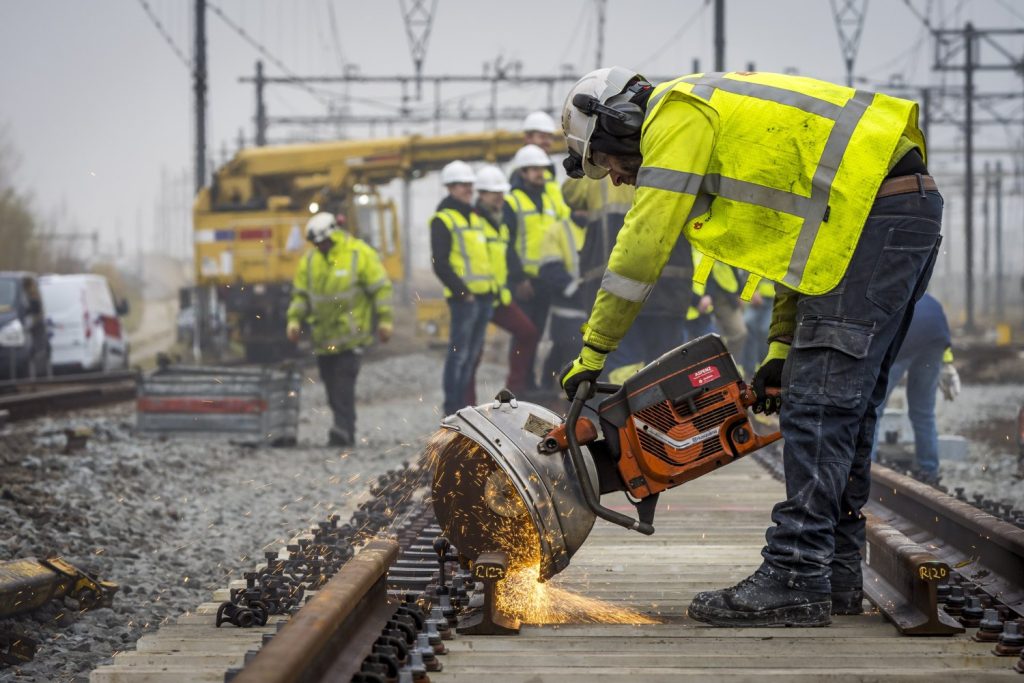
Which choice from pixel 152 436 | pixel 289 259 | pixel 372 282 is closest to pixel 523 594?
pixel 372 282

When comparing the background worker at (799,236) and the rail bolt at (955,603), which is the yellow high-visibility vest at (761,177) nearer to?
the background worker at (799,236)

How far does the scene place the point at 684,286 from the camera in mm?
9422

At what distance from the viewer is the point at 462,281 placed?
11.0 m

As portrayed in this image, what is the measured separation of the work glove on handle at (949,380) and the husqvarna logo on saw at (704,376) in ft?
18.1

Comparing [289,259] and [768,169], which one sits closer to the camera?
[768,169]

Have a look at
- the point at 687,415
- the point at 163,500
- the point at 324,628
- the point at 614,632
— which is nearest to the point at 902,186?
the point at 687,415

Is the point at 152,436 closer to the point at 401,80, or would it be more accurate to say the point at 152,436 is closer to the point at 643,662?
the point at 643,662

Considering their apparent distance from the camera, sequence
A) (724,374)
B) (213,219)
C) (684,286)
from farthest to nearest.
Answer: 1. (213,219)
2. (684,286)
3. (724,374)

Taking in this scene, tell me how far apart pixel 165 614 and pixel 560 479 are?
2214 millimetres

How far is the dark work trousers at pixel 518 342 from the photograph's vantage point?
1184 cm

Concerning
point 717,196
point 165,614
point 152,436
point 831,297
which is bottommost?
point 152,436

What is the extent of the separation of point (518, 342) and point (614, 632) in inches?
330

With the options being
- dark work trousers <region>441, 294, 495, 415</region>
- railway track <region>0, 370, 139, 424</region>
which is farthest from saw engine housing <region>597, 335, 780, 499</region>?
railway track <region>0, 370, 139, 424</region>

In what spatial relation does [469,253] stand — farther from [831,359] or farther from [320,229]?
[831,359]
